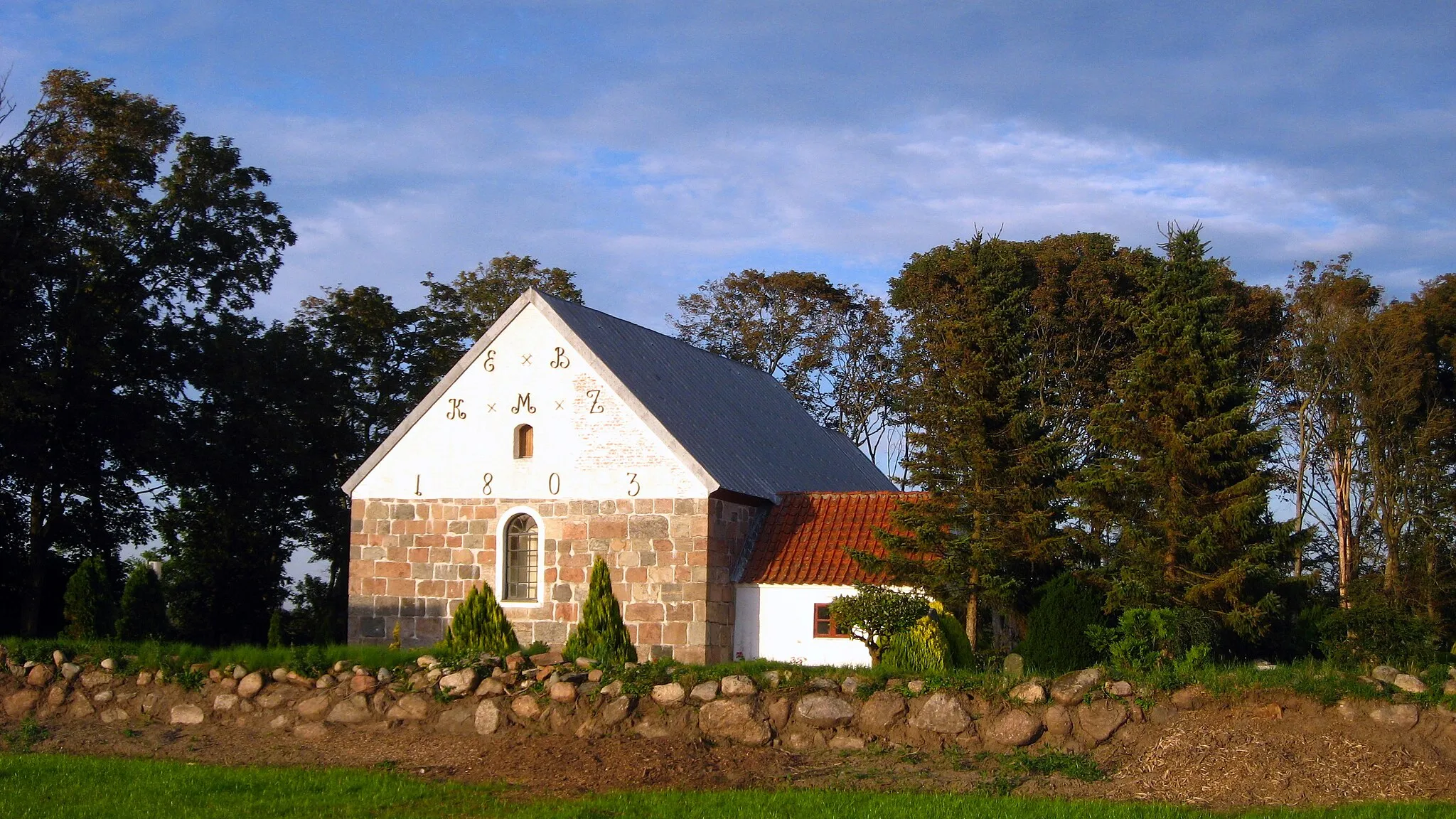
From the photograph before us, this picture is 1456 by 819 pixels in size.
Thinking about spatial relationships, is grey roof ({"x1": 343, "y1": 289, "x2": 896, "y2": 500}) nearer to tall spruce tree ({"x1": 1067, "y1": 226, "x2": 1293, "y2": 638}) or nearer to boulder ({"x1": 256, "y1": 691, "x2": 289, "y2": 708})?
tall spruce tree ({"x1": 1067, "y1": 226, "x2": 1293, "y2": 638})

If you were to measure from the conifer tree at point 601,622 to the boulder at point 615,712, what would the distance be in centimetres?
488

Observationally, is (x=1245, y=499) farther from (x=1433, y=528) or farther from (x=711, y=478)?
(x=1433, y=528)

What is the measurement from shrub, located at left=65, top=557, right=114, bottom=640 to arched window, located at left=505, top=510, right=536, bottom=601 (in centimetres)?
782

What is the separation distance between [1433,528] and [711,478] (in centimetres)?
1992

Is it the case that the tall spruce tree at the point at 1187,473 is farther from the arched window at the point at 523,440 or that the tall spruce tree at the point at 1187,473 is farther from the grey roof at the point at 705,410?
the arched window at the point at 523,440

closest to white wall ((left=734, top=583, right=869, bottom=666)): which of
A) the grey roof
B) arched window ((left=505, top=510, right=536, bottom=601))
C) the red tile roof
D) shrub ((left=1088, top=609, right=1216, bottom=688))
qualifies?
the red tile roof

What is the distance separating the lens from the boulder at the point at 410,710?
13.1 meters

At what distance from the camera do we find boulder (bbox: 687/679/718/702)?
12.6m

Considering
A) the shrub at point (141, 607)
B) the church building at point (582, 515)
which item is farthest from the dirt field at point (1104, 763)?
the shrub at point (141, 607)

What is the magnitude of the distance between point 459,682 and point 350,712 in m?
1.15

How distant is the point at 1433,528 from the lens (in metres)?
30.7

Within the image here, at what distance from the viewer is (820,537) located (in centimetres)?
2100

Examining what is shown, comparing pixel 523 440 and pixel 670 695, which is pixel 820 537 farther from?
pixel 670 695

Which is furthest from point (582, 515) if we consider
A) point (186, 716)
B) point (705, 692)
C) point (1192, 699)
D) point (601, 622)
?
point (1192, 699)
